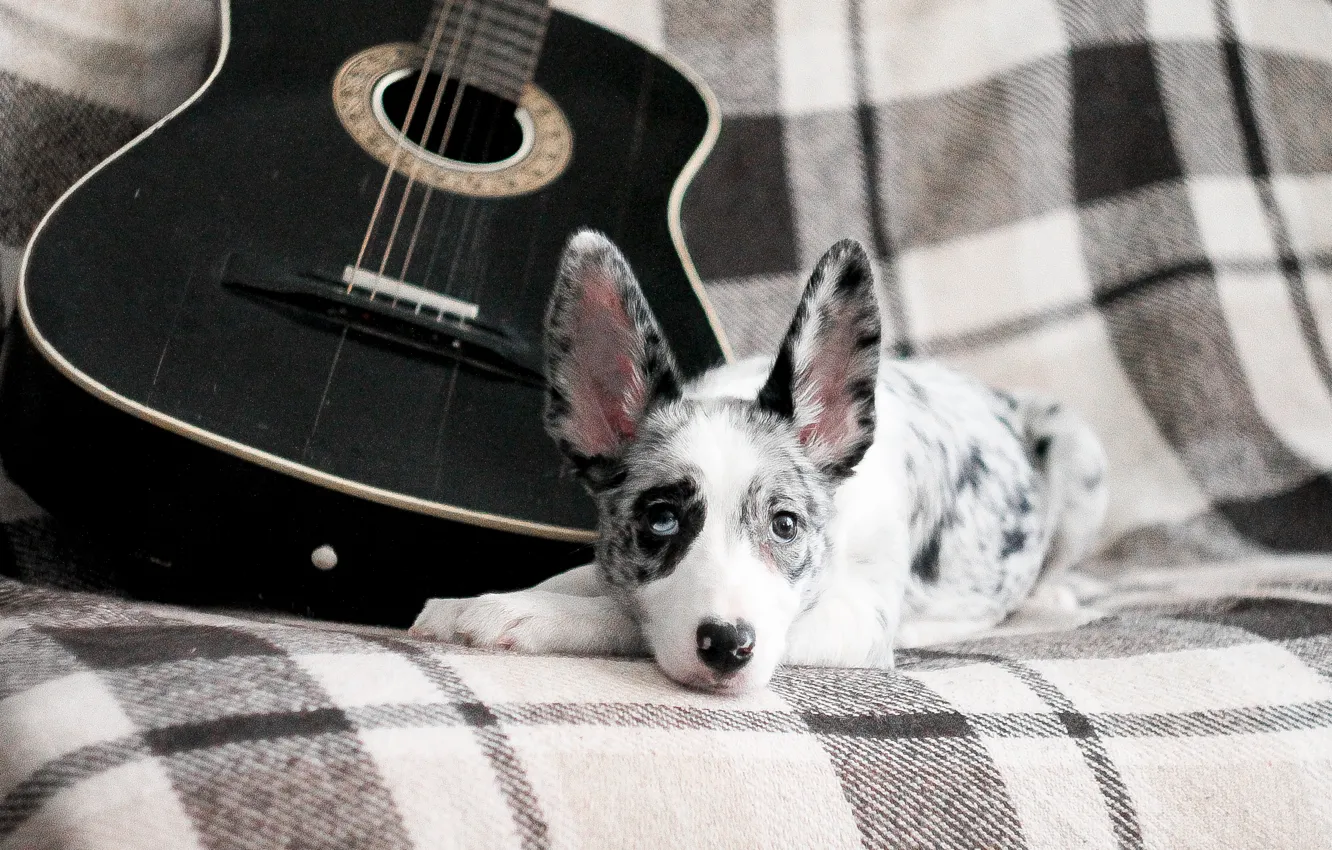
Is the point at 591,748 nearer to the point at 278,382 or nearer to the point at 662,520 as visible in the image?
the point at 662,520

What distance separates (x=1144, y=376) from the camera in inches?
112

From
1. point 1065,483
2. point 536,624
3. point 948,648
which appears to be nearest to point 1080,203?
point 1065,483

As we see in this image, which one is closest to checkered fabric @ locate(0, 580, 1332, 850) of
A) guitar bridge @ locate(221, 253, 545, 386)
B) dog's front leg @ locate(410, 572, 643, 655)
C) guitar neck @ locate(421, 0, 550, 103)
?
dog's front leg @ locate(410, 572, 643, 655)

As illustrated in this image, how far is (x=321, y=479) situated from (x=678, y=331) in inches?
27.2

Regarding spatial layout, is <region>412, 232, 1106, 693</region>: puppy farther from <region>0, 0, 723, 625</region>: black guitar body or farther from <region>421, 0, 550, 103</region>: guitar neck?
<region>421, 0, 550, 103</region>: guitar neck

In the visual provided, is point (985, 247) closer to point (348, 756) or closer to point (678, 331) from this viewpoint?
point (678, 331)

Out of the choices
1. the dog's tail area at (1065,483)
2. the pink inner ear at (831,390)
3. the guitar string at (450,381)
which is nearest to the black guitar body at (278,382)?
the guitar string at (450,381)

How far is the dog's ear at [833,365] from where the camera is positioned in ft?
5.05

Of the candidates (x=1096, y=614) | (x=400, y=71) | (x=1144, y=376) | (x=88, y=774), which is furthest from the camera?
(x=1144, y=376)

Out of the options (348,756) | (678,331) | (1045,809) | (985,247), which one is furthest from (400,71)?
(1045,809)

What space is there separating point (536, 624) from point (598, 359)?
0.36 meters

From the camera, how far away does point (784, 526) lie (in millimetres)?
1529

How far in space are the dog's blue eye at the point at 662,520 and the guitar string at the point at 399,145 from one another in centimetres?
64

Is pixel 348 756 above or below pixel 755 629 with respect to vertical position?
below
